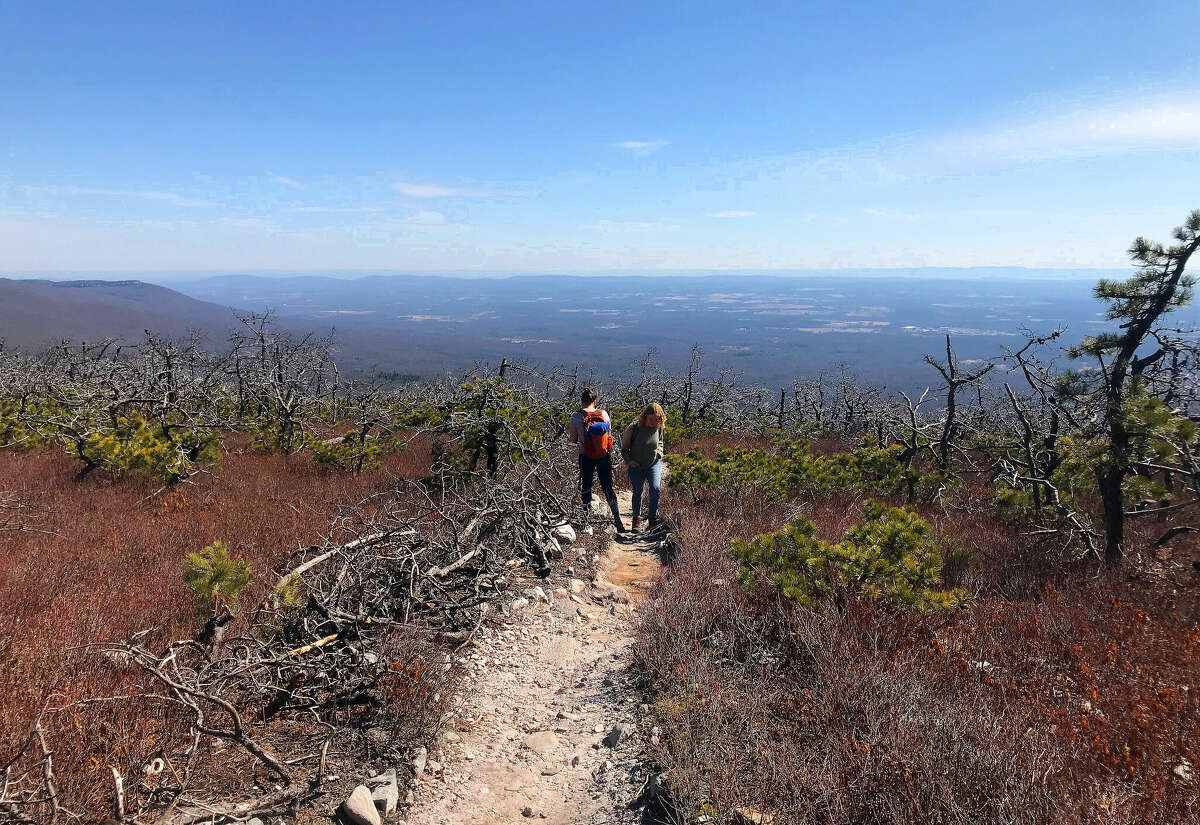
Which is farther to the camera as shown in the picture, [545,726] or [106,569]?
[106,569]

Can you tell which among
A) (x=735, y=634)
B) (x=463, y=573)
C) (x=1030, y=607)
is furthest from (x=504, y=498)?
(x=1030, y=607)

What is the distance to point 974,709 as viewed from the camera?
3717 mm

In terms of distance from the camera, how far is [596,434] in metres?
8.09

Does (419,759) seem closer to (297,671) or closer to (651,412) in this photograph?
(297,671)

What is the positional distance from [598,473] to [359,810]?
576cm

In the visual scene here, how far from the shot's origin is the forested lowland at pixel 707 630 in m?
3.00

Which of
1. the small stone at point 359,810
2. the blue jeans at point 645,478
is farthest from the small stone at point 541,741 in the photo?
the blue jeans at point 645,478

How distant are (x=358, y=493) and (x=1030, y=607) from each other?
9.50 metres

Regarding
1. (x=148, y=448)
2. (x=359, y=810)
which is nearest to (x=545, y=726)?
(x=359, y=810)

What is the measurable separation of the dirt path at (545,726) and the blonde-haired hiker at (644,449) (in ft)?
7.78

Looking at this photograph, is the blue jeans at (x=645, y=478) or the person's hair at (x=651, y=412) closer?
the person's hair at (x=651, y=412)

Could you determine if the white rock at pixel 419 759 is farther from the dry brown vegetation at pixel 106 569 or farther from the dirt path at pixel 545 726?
the dry brown vegetation at pixel 106 569

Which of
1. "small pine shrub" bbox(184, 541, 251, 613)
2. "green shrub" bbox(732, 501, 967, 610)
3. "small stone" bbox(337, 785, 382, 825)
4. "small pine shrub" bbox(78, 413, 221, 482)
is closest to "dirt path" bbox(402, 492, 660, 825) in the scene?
"small stone" bbox(337, 785, 382, 825)

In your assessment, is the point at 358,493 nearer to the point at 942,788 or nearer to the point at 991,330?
the point at 942,788
